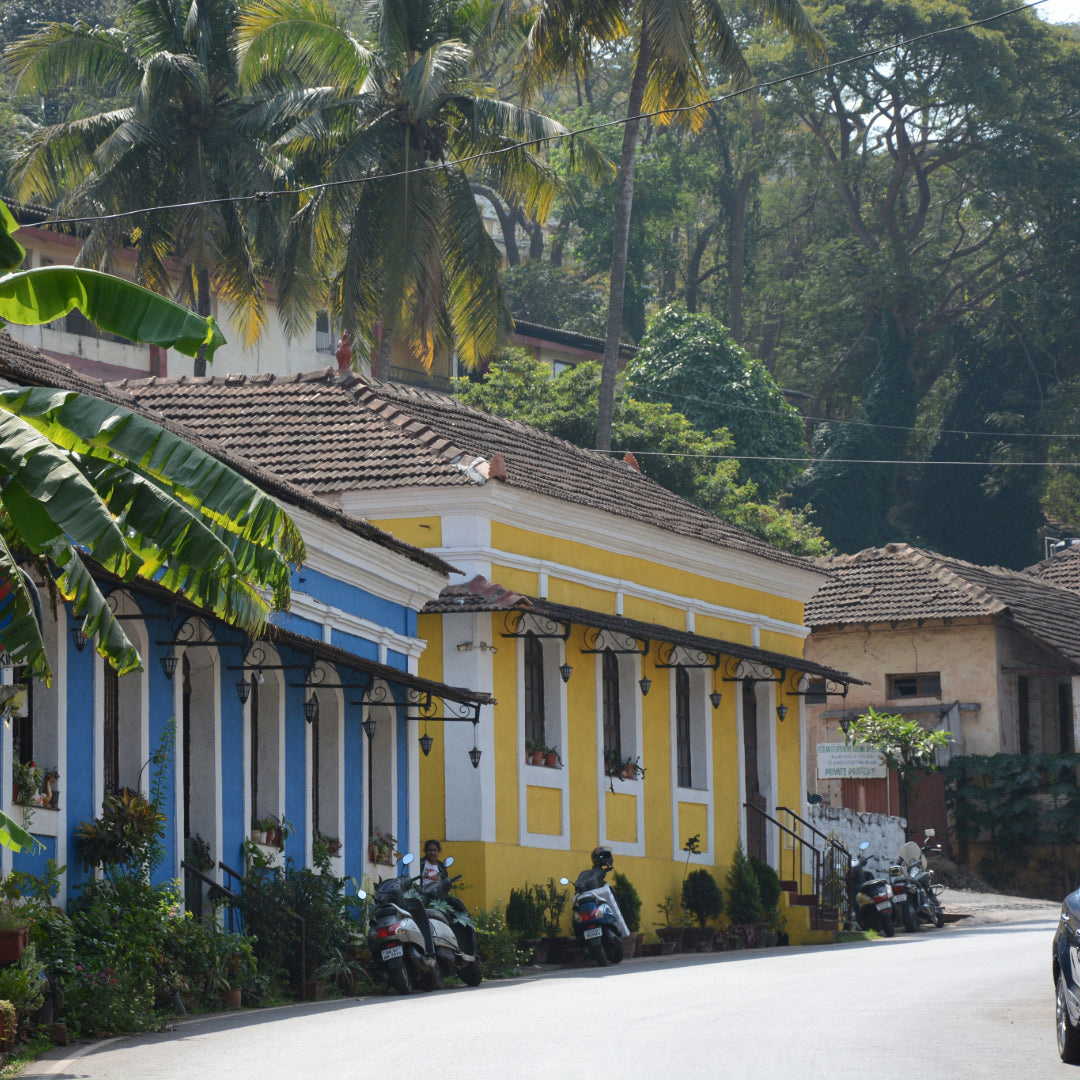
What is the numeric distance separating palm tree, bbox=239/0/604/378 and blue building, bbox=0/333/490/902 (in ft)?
39.3

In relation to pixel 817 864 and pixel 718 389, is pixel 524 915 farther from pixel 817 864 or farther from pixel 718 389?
pixel 718 389

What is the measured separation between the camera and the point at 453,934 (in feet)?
64.0

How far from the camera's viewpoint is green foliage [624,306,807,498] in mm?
50438

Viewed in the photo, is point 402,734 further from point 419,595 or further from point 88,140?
point 88,140

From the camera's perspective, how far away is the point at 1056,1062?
12.1m

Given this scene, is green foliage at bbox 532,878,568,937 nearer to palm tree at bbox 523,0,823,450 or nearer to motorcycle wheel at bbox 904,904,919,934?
motorcycle wheel at bbox 904,904,919,934

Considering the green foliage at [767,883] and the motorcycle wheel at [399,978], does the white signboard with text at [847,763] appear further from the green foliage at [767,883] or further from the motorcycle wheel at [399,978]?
the motorcycle wheel at [399,978]

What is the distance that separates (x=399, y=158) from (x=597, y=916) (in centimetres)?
1636

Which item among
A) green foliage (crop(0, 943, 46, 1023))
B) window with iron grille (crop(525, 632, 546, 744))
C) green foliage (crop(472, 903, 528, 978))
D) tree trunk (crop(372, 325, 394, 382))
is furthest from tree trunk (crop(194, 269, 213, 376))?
green foliage (crop(0, 943, 46, 1023))

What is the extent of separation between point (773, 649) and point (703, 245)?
3583 centimetres

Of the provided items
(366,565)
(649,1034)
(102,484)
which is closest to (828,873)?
(366,565)

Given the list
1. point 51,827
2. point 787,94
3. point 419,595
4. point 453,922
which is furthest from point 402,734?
point 787,94

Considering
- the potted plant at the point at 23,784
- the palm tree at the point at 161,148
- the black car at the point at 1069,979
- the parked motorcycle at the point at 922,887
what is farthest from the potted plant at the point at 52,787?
the palm tree at the point at 161,148

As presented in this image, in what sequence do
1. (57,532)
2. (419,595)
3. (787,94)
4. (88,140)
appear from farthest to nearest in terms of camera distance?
1. (787,94)
2. (88,140)
3. (419,595)
4. (57,532)
